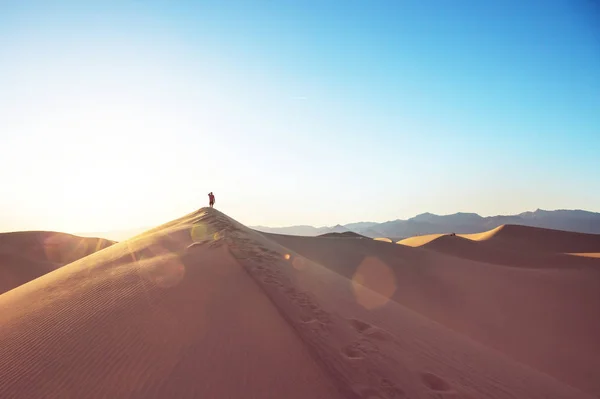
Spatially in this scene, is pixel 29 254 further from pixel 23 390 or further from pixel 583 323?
pixel 583 323

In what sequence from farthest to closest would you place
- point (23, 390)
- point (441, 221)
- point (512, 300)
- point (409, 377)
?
point (441, 221)
point (512, 300)
point (409, 377)
point (23, 390)

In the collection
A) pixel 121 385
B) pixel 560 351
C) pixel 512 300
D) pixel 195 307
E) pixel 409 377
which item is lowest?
pixel 560 351

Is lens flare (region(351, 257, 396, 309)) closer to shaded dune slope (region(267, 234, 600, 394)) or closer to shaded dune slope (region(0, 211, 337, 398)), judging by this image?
shaded dune slope (region(267, 234, 600, 394))

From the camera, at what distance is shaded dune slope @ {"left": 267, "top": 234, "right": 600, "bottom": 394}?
9453 mm

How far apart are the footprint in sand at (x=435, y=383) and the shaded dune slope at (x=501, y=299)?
22.9ft

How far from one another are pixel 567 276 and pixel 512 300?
212 inches

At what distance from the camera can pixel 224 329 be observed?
4.14m

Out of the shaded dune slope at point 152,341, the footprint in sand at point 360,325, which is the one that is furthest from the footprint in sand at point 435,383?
the shaded dune slope at point 152,341

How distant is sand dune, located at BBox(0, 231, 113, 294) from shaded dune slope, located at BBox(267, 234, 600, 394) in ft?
64.4

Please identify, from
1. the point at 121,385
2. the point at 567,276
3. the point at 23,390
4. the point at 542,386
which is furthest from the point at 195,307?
the point at 567,276

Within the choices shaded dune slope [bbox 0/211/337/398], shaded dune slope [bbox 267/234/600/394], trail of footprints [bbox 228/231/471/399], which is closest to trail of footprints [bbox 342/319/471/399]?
trail of footprints [bbox 228/231/471/399]

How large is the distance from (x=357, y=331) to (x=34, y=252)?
33595 mm

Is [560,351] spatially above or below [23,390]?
below

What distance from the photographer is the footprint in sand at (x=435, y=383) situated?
377cm
